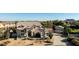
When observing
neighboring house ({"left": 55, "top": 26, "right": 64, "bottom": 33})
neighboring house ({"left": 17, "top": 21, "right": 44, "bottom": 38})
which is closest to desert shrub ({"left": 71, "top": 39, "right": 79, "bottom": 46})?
neighboring house ({"left": 55, "top": 26, "right": 64, "bottom": 33})

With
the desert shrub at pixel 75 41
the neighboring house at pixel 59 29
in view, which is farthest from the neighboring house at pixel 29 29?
the desert shrub at pixel 75 41

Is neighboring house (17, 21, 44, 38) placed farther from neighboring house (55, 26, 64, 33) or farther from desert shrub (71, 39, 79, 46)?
desert shrub (71, 39, 79, 46)

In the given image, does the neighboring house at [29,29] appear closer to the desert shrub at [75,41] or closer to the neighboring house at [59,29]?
the neighboring house at [59,29]

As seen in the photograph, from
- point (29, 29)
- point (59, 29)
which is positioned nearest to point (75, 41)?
point (59, 29)

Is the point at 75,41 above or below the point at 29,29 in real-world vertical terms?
below

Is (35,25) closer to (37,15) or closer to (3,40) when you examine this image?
(37,15)

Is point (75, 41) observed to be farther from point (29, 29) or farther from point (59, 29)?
point (29, 29)
